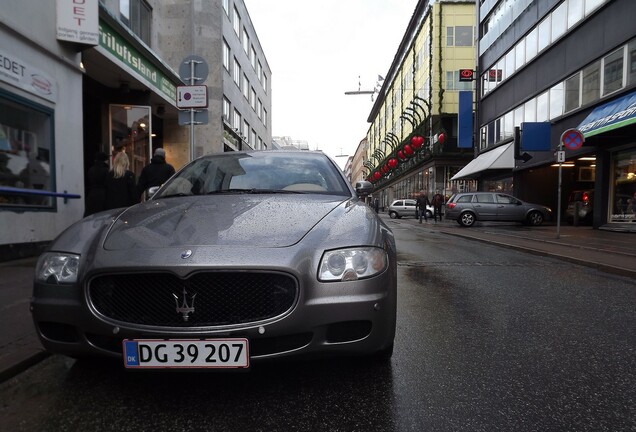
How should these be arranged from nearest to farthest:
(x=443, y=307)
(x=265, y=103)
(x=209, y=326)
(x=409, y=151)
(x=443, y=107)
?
1. (x=209, y=326)
2. (x=443, y=307)
3. (x=409, y=151)
4. (x=443, y=107)
5. (x=265, y=103)

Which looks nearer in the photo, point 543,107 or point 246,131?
point 543,107

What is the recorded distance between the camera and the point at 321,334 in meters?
2.11

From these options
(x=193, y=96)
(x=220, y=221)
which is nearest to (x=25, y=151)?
(x=193, y=96)

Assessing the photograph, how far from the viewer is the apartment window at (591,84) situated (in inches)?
592

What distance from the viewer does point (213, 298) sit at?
6.88 ft

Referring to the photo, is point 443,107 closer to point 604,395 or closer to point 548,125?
point 548,125

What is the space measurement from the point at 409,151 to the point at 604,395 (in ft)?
107

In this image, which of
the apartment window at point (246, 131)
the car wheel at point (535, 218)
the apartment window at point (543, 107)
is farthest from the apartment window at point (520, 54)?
the apartment window at point (246, 131)

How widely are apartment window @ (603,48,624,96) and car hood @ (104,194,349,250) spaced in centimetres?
1491

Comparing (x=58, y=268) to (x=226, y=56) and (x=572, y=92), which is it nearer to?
(x=572, y=92)

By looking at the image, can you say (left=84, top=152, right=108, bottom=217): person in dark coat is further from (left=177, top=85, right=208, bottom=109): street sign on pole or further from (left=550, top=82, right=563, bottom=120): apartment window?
(left=550, top=82, right=563, bottom=120): apartment window

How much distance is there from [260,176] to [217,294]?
1.65 meters

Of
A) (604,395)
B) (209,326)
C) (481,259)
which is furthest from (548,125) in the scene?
(209,326)

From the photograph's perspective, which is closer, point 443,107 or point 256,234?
point 256,234
